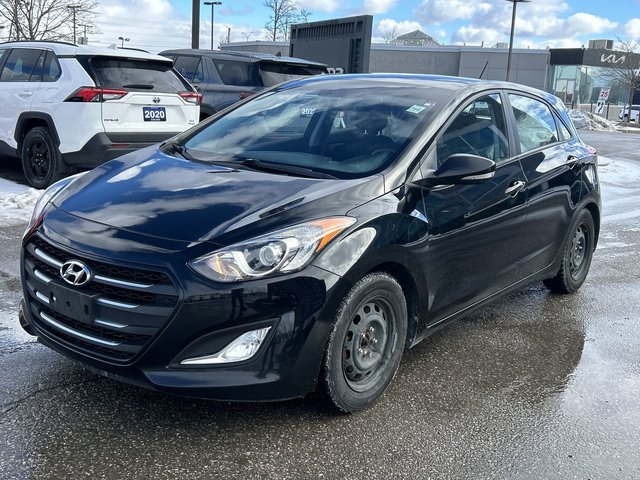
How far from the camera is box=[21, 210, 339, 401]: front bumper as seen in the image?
8.63 ft

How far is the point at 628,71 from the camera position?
45.5 metres

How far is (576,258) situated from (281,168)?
2984mm

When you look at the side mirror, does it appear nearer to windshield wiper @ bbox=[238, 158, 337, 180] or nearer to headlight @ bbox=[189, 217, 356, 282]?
windshield wiper @ bbox=[238, 158, 337, 180]

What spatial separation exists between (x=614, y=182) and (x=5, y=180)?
10427 millimetres

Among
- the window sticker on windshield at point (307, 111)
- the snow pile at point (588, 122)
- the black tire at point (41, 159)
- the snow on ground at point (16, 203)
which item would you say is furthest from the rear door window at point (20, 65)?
the snow pile at point (588, 122)

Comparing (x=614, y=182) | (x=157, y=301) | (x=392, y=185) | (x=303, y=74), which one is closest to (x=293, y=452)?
(x=157, y=301)

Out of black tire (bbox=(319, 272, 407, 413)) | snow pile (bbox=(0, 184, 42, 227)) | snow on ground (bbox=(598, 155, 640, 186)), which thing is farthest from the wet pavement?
snow on ground (bbox=(598, 155, 640, 186))

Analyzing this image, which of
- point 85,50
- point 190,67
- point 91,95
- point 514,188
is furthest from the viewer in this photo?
point 190,67

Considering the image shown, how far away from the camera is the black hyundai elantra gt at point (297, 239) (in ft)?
8.77

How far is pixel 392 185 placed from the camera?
10.7 feet

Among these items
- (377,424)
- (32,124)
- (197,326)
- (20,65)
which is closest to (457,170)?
(377,424)

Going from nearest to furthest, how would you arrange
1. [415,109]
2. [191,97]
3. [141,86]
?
[415,109] → [141,86] → [191,97]

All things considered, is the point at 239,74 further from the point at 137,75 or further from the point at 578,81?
the point at 578,81

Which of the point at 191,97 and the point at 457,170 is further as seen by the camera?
the point at 191,97
